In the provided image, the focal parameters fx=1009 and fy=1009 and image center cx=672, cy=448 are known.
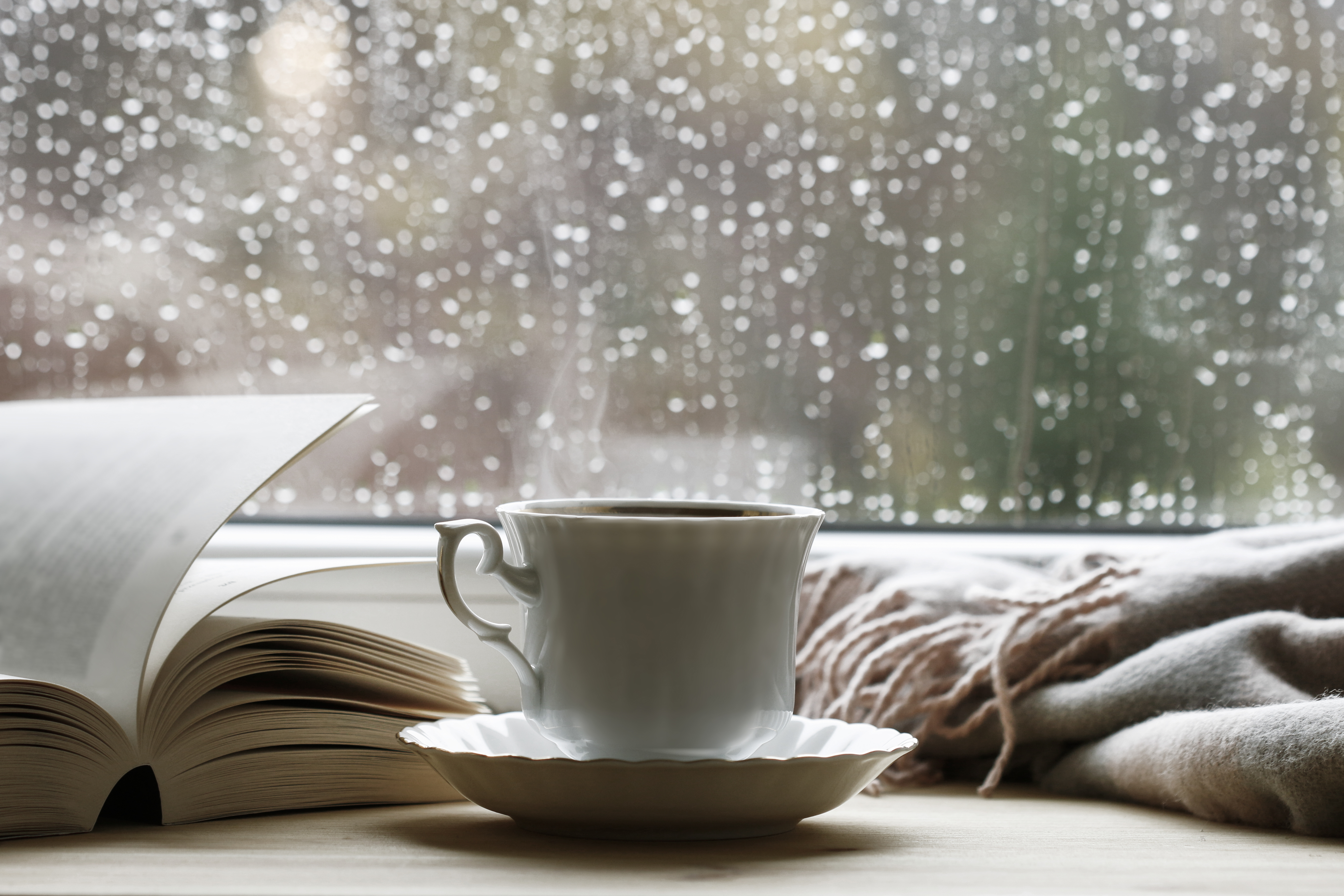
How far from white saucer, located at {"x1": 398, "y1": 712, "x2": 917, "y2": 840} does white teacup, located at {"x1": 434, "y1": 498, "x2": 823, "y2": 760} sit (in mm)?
20

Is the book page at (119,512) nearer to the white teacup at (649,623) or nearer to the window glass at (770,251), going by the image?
the white teacup at (649,623)

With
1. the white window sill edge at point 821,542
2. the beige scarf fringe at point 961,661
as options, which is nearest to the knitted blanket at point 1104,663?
the beige scarf fringe at point 961,661

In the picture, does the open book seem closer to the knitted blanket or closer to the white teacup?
the white teacup

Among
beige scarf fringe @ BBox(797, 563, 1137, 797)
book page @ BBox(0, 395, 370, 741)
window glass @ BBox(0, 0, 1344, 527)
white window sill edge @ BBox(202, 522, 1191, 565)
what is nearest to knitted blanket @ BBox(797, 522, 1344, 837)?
beige scarf fringe @ BBox(797, 563, 1137, 797)

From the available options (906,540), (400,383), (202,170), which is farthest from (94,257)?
(906,540)

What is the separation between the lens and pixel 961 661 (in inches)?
23.3

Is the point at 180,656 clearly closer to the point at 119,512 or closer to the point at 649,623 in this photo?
the point at 119,512

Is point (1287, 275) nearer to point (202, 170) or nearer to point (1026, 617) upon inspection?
point (1026, 617)

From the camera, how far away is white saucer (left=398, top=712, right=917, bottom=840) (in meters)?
0.39

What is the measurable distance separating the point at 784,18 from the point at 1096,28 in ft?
0.87

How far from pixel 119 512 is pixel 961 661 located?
0.46m

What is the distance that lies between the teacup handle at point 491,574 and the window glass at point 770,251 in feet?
1.38

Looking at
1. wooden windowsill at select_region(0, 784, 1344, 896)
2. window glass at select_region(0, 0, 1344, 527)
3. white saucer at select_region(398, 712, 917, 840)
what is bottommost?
wooden windowsill at select_region(0, 784, 1344, 896)

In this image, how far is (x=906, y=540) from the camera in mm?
842
